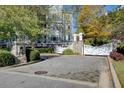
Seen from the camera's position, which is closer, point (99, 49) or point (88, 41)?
point (99, 49)

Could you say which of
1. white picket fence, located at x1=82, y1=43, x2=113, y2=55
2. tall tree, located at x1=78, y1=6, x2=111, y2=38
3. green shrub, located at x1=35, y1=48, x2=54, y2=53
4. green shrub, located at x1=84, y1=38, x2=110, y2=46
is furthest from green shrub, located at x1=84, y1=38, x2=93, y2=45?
green shrub, located at x1=35, y1=48, x2=54, y2=53

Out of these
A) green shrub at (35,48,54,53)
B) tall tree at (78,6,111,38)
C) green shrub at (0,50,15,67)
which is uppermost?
tall tree at (78,6,111,38)

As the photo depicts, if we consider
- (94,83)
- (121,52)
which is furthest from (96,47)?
(94,83)

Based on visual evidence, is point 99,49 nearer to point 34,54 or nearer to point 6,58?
point 34,54

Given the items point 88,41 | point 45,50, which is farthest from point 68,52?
point 45,50

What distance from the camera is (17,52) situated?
35.8 feet

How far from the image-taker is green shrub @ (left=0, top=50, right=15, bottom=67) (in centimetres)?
967

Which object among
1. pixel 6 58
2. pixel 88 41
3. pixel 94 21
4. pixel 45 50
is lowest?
pixel 6 58

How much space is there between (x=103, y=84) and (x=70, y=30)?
5.12 meters

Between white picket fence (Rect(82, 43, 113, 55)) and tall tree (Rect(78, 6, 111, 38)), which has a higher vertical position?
tall tree (Rect(78, 6, 111, 38))

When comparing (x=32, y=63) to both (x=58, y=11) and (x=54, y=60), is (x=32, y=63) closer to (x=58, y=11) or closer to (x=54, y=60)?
(x=54, y=60)

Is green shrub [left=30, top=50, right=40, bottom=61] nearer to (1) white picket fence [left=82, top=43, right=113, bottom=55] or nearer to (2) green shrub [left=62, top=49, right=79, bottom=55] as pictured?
(2) green shrub [left=62, top=49, right=79, bottom=55]

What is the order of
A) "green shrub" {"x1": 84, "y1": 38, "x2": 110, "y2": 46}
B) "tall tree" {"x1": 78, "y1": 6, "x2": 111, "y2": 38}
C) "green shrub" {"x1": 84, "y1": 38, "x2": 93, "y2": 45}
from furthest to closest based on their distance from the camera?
"green shrub" {"x1": 84, "y1": 38, "x2": 93, "y2": 45} → "green shrub" {"x1": 84, "y1": 38, "x2": 110, "y2": 46} → "tall tree" {"x1": 78, "y1": 6, "x2": 111, "y2": 38}

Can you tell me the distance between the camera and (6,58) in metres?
9.84
